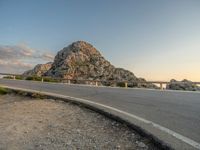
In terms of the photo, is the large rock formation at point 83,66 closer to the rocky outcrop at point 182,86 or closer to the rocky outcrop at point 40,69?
the rocky outcrop at point 40,69

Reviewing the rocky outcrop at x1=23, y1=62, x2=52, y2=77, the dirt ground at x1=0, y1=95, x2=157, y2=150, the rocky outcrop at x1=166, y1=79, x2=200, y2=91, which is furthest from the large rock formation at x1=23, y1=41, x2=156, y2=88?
the dirt ground at x1=0, y1=95, x2=157, y2=150

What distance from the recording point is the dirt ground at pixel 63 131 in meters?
5.99

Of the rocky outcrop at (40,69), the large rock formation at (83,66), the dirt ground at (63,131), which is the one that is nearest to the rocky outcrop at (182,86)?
the dirt ground at (63,131)

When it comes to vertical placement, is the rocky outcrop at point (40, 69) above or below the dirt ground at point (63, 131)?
above

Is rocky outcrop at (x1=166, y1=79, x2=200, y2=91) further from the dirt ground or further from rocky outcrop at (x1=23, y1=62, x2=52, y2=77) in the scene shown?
rocky outcrop at (x1=23, y1=62, x2=52, y2=77)

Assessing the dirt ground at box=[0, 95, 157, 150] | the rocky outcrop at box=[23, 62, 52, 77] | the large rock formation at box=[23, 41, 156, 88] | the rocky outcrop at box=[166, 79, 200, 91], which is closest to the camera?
the dirt ground at box=[0, 95, 157, 150]

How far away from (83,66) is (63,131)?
56.7 m

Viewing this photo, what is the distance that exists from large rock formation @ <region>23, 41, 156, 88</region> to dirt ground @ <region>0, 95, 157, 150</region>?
4074 cm

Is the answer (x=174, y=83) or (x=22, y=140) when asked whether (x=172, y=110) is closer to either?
(x=22, y=140)

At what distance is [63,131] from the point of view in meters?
7.22

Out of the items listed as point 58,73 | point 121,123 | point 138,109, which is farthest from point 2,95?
point 58,73

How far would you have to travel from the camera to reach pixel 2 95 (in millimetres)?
15227

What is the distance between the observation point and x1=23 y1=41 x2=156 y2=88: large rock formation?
185 feet

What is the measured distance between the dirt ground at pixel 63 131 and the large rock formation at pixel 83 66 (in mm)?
40740
